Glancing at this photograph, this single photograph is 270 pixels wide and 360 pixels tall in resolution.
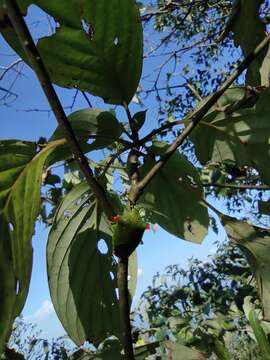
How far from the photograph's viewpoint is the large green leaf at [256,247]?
586 millimetres

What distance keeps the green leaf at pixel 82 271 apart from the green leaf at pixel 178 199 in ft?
0.24

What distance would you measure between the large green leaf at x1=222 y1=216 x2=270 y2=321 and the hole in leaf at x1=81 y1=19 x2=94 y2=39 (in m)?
0.25

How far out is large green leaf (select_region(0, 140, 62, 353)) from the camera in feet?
1.73

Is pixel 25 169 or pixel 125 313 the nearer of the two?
pixel 125 313

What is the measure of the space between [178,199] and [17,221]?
231 mm

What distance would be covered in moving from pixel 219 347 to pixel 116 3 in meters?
0.62

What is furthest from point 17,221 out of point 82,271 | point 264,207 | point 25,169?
point 264,207

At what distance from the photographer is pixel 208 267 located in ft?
8.96

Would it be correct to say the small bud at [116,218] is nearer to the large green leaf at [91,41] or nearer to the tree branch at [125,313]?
the tree branch at [125,313]

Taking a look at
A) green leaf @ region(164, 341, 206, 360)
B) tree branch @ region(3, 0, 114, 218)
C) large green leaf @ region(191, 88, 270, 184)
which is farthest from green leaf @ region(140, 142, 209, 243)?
tree branch @ region(3, 0, 114, 218)

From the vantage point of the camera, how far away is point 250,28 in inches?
29.4

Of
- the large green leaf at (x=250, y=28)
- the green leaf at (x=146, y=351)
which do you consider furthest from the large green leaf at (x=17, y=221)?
the large green leaf at (x=250, y=28)

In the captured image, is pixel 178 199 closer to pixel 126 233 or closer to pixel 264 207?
pixel 264 207

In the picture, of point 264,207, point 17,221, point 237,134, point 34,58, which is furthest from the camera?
point 264,207
